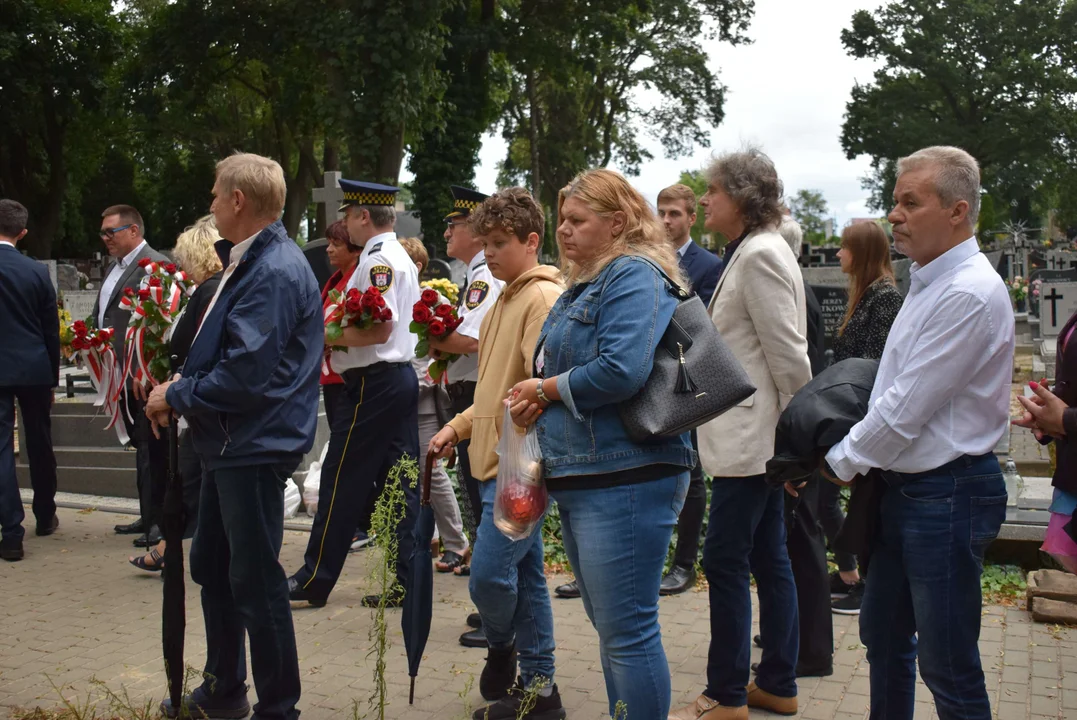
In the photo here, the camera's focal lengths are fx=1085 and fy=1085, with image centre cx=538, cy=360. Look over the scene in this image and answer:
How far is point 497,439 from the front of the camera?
3881 millimetres

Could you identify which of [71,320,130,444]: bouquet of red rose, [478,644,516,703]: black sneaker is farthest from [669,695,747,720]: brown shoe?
[71,320,130,444]: bouquet of red rose

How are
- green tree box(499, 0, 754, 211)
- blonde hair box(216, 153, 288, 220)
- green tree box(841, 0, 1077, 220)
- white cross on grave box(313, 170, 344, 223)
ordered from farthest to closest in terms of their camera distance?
green tree box(841, 0, 1077, 220) → green tree box(499, 0, 754, 211) → white cross on grave box(313, 170, 344, 223) → blonde hair box(216, 153, 288, 220)

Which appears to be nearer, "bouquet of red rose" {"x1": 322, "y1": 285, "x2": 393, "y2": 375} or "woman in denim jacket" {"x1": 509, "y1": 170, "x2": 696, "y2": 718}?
"woman in denim jacket" {"x1": 509, "y1": 170, "x2": 696, "y2": 718}

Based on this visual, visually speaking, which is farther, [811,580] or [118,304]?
[118,304]

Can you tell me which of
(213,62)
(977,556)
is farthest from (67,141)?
(977,556)

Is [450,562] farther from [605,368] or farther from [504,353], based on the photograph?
[605,368]

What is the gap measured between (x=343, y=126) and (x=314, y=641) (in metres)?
17.7

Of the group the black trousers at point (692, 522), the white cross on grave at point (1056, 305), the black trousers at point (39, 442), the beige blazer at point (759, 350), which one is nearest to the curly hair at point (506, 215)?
the beige blazer at point (759, 350)

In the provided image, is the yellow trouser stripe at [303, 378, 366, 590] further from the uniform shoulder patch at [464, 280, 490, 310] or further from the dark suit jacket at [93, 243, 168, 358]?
the dark suit jacket at [93, 243, 168, 358]

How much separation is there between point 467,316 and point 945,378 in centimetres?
277

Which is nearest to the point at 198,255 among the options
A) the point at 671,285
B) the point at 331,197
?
the point at 671,285

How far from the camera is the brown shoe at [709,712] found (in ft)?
13.1

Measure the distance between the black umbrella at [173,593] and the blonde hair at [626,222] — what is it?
1774 mm

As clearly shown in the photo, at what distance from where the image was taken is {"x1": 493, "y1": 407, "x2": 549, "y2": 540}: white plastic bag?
3260mm
